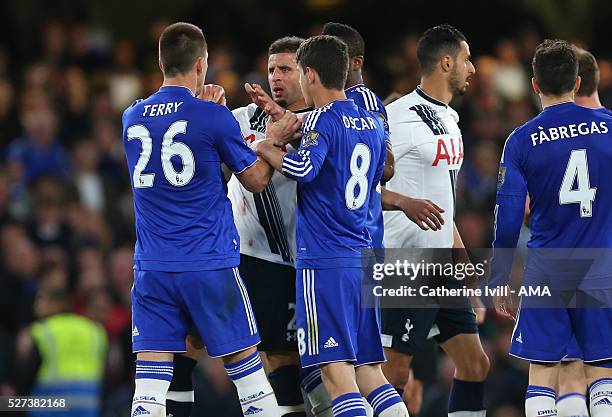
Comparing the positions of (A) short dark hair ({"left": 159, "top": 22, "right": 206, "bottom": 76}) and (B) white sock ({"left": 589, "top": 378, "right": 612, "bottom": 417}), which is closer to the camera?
(A) short dark hair ({"left": 159, "top": 22, "right": 206, "bottom": 76})

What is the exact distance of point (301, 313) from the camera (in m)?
7.95

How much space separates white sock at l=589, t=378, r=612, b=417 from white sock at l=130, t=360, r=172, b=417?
2.68m

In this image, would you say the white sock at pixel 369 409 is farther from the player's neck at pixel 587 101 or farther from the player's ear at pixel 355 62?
the player's neck at pixel 587 101

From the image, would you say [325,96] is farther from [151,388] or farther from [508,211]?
[151,388]

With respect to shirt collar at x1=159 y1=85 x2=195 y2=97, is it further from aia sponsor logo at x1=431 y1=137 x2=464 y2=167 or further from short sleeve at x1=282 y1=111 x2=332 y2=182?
aia sponsor logo at x1=431 y1=137 x2=464 y2=167

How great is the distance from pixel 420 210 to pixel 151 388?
212cm

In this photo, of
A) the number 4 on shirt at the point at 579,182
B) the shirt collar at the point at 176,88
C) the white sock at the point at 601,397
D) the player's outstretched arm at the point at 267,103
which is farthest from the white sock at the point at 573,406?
the shirt collar at the point at 176,88

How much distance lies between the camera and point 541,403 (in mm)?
8102

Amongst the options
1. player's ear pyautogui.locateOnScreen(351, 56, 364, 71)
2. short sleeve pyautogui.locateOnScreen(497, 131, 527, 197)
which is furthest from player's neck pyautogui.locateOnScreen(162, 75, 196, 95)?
short sleeve pyautogui.locateOnScreen(497, 131, 527, 197)

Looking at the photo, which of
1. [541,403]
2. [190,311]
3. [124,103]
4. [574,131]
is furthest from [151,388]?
[124,103]

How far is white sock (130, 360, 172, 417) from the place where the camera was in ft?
25.4

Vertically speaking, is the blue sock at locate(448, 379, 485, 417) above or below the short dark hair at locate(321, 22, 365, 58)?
below

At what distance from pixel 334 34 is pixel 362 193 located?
58.0 inches

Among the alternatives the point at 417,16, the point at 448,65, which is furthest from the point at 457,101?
the point at 448,65
